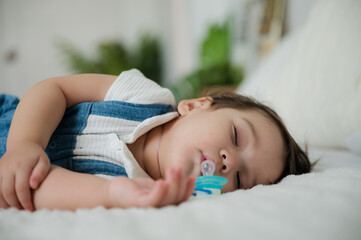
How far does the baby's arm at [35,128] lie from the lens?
644 millimetres

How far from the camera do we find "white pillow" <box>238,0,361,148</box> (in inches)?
42.9

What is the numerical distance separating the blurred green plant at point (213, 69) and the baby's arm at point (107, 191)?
7.06 ft

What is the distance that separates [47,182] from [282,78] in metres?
1.14

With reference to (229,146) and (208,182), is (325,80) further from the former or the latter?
(208,182)

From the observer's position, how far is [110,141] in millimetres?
883

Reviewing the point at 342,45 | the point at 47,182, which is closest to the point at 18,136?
the point at 47,182

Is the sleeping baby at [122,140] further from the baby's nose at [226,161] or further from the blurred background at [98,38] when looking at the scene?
the blurred background at [98,38]

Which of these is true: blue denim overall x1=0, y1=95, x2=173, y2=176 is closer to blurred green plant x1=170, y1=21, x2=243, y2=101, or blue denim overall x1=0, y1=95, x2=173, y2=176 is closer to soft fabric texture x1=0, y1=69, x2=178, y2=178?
soft fabric texture x1=0, y1=69, x2=178, y2=178

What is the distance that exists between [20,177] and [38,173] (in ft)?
0.11

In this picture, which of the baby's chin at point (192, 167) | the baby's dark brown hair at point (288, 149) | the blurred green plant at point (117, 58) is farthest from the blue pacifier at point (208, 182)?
the blurred green plant at point (117, 58)

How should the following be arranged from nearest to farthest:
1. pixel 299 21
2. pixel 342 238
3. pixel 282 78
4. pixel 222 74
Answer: pixel 342 238
pixel 282 78
pixel 299 21
pixel 222 74

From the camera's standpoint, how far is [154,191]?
0.54 metres

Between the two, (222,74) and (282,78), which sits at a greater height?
(282,78)

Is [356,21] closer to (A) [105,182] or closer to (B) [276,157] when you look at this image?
(B) [276,157]
